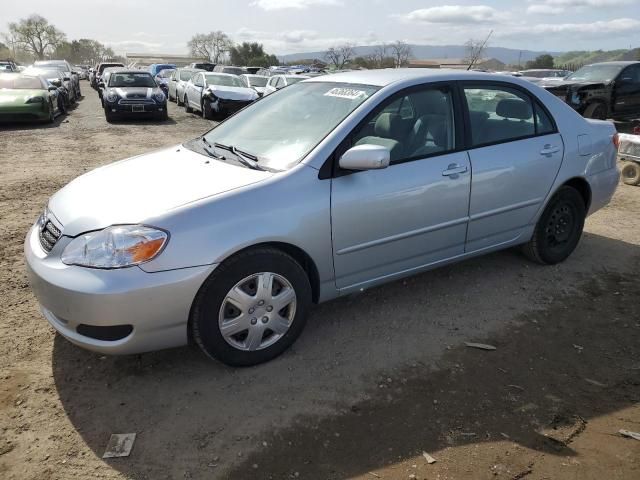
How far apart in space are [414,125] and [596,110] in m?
11.5

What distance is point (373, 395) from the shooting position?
2.88 meters

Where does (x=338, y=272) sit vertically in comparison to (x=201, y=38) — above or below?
below

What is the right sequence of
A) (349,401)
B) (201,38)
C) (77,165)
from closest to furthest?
(349,401), (77,165), (201,38)

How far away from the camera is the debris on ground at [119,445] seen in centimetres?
242

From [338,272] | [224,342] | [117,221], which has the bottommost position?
[224,342]

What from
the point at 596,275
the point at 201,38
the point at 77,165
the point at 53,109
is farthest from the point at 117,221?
the point at 201,38

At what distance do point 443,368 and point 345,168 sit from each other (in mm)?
1364

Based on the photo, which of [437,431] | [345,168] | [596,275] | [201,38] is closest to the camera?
[437,431]

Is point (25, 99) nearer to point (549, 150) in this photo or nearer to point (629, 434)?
point (549, 150)

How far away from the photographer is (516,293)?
4176 mm

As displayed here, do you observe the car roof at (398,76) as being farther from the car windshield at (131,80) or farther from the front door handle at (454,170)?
the car windshield at (131,80)

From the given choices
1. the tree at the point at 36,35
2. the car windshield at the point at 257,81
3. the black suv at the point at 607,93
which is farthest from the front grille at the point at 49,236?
the tree at the point at 36,35

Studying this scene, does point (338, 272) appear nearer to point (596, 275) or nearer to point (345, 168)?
point (345, 168)

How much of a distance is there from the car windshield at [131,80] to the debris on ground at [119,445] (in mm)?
14723
